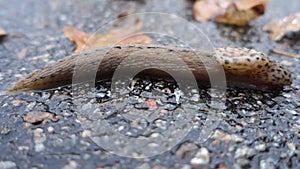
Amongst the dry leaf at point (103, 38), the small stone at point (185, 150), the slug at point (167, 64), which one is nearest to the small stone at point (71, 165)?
the small stone at point (185, 150)

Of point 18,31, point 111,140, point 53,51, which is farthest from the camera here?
point 18,31

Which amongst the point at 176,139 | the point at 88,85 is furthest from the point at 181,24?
the point at 176,139

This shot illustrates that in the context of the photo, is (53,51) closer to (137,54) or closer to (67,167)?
(137,54)

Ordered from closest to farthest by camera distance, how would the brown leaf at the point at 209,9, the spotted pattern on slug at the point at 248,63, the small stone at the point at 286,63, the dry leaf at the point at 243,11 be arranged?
1. the spotted pattern on slug at the point at 248,63
2. the small stone at the point at 286,63
3. the dry leaf at the point at 243,11
4. the brown leaf at the point at 209,9

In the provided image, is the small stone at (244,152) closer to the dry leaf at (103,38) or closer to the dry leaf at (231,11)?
Result: the dry leaf at (103,38)

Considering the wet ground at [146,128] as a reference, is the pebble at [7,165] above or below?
below

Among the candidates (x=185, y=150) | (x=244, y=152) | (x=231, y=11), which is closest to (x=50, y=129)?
(x=185, y=150)

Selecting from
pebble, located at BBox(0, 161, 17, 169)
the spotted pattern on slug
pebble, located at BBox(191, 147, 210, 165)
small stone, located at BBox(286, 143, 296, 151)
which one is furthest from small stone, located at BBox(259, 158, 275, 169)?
pebble, located at BBox(0, 161, 17, 169)
